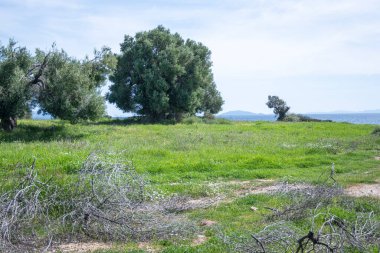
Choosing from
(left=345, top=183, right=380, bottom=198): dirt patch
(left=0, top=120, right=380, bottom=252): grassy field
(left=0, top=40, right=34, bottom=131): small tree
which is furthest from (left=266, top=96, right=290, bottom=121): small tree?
(left=345, top=183, right=380, bottom=198): dirt patch

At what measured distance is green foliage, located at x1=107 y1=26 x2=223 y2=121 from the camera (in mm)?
39875

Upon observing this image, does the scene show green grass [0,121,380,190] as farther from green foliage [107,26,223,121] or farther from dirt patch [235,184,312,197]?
green foliage [107,26,223,121]

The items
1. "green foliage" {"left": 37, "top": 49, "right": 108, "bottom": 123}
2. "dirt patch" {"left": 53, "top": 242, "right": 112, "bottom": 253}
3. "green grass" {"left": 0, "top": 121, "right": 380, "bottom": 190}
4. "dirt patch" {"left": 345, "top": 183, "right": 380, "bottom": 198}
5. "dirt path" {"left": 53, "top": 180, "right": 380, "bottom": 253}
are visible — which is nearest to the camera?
"dirt patch" {"left": 53, "top": 242, "right": 112, "bottom": 253}

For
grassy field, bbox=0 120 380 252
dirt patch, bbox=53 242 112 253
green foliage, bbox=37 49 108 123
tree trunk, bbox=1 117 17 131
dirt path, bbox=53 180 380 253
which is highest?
green foliage, bbox=37 49 108 123

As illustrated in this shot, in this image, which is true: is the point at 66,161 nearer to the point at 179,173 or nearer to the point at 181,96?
the point at 179,173

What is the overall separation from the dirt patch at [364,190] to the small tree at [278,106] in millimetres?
47306

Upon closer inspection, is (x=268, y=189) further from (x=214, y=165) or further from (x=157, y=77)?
(x=157, y=77)

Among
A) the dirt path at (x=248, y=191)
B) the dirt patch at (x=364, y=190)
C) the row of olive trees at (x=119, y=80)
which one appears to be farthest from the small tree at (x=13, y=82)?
the dirt patch at (x=364, y=190)

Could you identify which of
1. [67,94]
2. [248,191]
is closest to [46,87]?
[67,94]

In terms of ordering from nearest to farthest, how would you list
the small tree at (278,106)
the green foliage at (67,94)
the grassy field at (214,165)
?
the grassy field at (214,165) < the green foliage at (67,94) < the small tree at (278,106)

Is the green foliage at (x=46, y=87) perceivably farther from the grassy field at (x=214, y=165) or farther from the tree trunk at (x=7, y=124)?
the grassy field at (x=214, y=165)

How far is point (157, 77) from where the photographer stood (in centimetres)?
3988

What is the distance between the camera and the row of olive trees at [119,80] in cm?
2338

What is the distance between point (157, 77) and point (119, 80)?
546 cm
